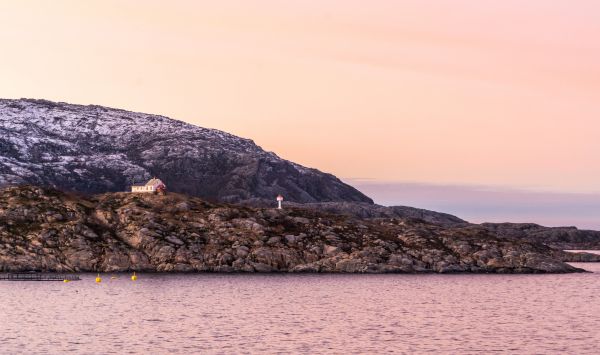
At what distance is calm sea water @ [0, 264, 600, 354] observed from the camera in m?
85.4

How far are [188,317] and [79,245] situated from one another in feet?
302

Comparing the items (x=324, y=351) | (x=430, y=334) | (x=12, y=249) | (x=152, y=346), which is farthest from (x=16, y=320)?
(x=12, y=249)

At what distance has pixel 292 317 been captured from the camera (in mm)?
115688

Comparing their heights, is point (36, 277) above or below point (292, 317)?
above

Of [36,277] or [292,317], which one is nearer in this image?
[292,317]

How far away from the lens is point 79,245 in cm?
19638

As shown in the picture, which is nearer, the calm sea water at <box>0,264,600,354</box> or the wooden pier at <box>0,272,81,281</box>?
the calm sea water at <box>0,264,600,354</box>

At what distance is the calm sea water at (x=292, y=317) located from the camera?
85.4m

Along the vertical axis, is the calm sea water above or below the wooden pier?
below

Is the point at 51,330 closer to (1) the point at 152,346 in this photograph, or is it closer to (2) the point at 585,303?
(1) the point at 152,346

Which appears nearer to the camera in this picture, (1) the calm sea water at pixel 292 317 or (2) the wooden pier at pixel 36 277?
(1) the calm sea water at pixel 292 317

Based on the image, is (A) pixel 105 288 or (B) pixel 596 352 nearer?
(B) pixel 596 352

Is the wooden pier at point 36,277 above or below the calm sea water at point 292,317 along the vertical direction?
above

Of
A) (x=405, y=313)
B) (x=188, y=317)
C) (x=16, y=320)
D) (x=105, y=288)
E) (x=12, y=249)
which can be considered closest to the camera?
(x=16, y=320)
